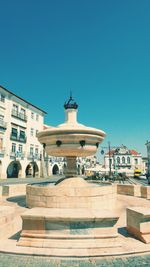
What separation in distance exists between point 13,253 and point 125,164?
91.8 m

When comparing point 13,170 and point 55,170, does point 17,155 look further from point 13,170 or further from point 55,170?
point 55,170

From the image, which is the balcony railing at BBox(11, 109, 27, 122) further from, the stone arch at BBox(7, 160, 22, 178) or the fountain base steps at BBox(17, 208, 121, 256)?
the fountain base steps at BBox(17, 208, 121, 256)

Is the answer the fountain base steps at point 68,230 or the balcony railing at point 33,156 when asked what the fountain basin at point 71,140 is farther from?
the balcony railing at point 33,156

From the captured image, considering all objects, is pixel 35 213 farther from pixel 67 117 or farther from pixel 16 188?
pixel 16 188

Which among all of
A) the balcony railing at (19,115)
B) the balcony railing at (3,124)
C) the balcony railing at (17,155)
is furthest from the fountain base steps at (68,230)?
the balcony railing at (19,115)

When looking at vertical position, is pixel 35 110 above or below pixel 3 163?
above

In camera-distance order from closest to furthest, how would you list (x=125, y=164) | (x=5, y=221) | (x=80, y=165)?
(x=5, y=221) < (x=80, y=165) < (x=125, y=164)

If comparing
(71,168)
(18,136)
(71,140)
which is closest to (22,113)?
(18,136)

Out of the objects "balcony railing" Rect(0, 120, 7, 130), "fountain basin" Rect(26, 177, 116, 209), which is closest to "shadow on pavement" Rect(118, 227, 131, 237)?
"fountain basin" Rect(26, 177, 116, 209)

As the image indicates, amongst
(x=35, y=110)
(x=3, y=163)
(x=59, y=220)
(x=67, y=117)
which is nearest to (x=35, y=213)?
(x=59, y=220)

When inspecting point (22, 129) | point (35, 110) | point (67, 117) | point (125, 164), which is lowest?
point (125, 164)

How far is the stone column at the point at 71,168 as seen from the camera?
10.3m

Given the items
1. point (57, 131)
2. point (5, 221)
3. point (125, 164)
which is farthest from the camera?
point (125, 164)

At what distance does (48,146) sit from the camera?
32.4 feet
